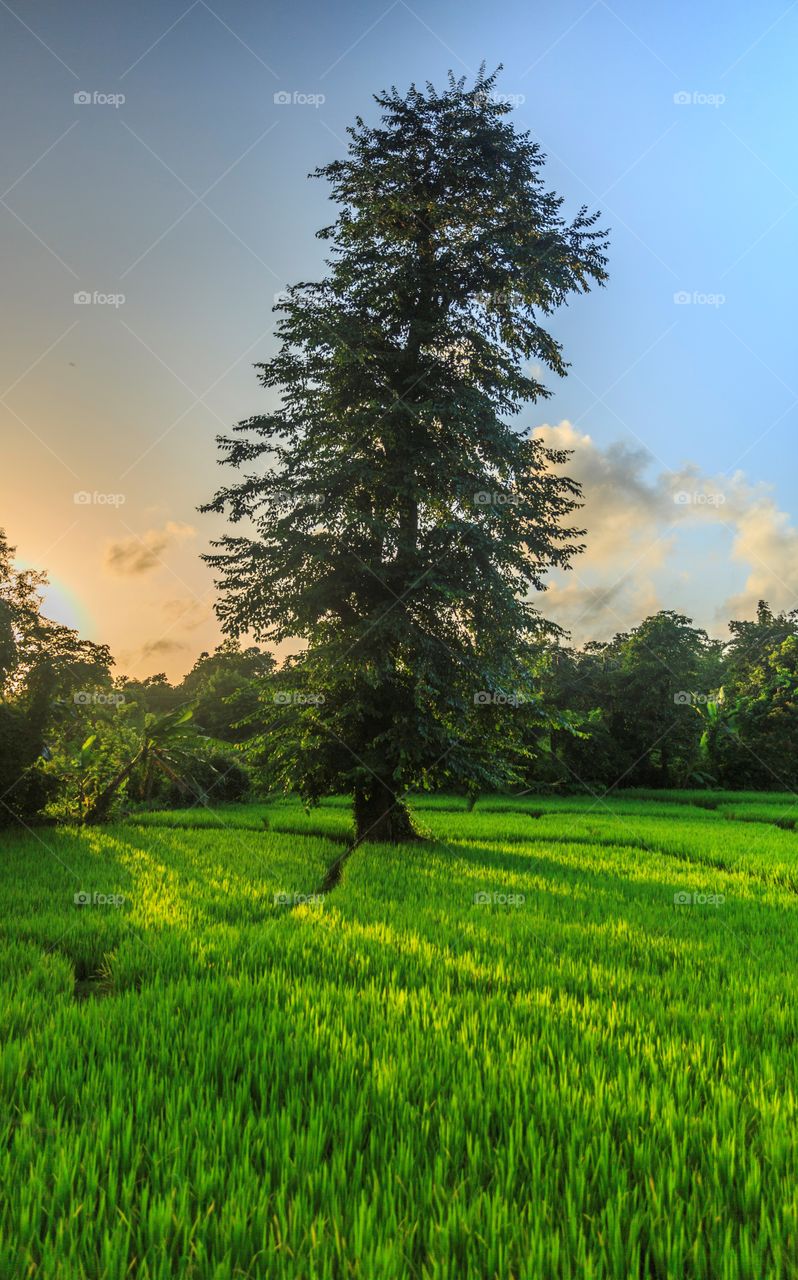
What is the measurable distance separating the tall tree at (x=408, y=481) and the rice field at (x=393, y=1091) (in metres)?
5.50

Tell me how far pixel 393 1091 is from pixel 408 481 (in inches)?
381

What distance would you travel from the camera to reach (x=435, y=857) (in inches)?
421

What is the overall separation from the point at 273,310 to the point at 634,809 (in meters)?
21.6

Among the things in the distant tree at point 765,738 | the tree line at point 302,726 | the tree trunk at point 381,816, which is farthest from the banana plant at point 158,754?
the distant tree at point 765,738

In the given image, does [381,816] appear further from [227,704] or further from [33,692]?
[227,704]

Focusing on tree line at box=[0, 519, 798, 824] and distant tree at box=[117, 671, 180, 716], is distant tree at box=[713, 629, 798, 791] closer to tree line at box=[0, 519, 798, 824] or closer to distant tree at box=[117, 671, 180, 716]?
tree line at box=[0, 519, 798, 824]

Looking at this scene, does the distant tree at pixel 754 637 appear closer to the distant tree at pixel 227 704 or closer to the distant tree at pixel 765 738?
the distant tree at pixel 765 738

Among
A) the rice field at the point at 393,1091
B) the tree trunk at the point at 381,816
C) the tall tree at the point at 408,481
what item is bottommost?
the tree trunk at the point at 381,816

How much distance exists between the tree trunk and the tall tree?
0.05m

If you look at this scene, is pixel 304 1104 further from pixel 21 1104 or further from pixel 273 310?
pixel 273 310

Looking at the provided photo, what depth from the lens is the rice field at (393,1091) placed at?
1.89 meters

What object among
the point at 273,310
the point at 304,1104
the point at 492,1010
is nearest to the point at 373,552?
the point at 273,310

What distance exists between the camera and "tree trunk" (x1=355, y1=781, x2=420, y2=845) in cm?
1270

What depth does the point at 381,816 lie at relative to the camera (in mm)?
12867
